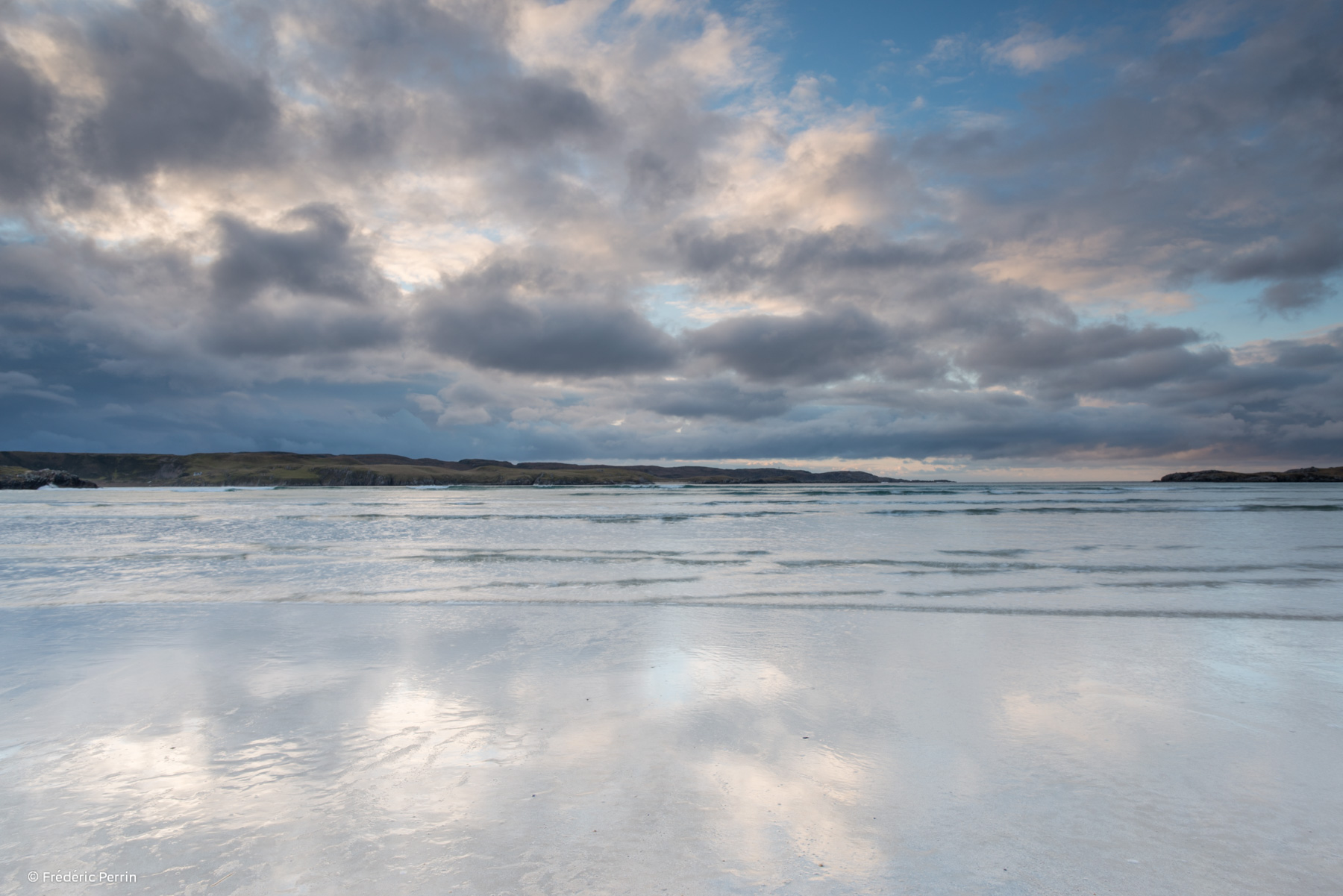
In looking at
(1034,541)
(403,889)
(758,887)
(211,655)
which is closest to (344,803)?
(403,889)

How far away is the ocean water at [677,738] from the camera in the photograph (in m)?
3.63

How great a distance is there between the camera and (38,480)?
12081cm

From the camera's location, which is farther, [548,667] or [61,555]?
[61,555]

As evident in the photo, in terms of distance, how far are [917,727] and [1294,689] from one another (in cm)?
485

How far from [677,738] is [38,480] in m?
171

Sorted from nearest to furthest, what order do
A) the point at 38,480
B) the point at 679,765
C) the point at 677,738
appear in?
the point at 679,765, the point at 677,738, the point at 38,480

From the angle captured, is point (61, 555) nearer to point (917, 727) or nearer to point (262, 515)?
point (262, 515)

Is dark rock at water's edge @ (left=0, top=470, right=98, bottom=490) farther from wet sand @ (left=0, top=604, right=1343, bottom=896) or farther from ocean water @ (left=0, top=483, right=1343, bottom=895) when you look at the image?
wet sand @ (left=0, top=604, right=1343, bottom=896)

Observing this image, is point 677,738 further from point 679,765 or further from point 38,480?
point 38,480

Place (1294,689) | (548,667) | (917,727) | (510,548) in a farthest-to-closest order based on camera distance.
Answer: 1. (510,548)
2. (548,667)
3. (1294,689)
4. (917,727)

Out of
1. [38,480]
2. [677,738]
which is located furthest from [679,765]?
[38,480]

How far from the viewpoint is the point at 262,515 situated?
41.4 m

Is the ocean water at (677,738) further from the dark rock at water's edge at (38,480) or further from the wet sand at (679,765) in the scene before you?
the dark rock at water's edge at (38,480)

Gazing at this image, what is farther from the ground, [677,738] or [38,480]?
[677,738]
